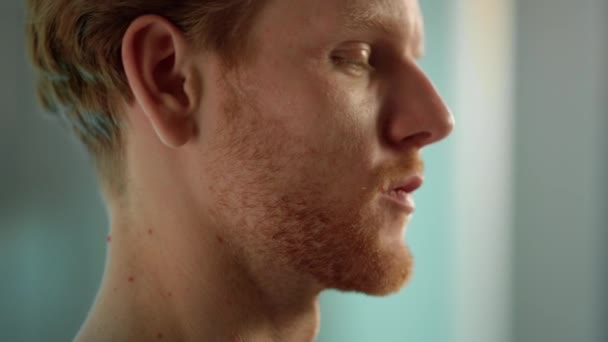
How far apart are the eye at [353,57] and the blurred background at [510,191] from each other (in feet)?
2.39

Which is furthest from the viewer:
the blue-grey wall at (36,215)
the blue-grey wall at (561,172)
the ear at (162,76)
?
the blue-grey wall at (561,172)

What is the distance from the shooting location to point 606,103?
149cm

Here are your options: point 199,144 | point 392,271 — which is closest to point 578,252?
point 392,271

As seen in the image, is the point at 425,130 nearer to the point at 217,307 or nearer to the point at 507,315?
the point at 217,307

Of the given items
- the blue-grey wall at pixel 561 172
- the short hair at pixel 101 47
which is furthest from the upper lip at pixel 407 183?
the blue-grey wall at pixel 561 172

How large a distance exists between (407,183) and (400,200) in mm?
28

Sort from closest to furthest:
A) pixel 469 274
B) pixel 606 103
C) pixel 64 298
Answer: pixel 64 298 < pixel 606 103 < pixel 469 274

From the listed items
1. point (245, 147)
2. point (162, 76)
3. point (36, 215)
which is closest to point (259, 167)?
point (245, 147)

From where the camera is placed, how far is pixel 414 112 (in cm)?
92

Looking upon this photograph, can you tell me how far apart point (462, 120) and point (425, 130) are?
2.44 ft

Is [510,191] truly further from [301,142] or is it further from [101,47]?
[101,47]

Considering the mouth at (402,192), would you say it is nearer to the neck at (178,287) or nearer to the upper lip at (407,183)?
the upper lip at (407,183)

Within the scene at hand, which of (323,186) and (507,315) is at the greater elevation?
(323,186)

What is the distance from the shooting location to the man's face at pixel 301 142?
34.6 inches
